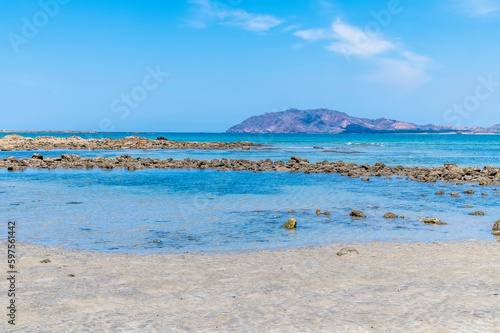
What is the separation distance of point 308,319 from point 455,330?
2322mm

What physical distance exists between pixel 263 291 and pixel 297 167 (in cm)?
3402

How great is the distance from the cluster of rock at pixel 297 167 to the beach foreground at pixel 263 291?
23.4m

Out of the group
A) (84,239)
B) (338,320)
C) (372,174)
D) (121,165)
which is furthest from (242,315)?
(121,165)

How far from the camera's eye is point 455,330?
6812 mm

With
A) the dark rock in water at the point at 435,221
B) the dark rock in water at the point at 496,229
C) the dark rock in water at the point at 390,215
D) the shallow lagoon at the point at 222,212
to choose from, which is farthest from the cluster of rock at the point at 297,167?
the dark rock in water at the point at 496,229

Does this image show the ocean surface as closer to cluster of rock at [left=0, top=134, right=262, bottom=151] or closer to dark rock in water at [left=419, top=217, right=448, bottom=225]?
dark rock in water at [left=419, top=217, right=448, bottom=225]

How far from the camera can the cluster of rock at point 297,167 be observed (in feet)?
111

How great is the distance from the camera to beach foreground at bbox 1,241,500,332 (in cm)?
714

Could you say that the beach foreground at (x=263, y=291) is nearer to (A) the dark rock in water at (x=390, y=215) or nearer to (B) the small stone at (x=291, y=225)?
(B) the small stone at (x=291, y=225)

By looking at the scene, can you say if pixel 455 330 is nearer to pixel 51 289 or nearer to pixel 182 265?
pixel 182 265

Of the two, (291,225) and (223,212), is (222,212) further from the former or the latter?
(291,225)

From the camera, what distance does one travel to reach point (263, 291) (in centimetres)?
883

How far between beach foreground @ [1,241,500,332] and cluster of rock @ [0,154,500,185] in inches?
920

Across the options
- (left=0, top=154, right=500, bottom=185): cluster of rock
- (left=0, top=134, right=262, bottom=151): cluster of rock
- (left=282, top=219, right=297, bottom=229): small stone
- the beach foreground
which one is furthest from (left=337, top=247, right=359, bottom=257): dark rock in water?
(left=0, top=134, right=262, bottom=151): cluster of rock
